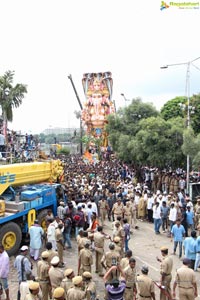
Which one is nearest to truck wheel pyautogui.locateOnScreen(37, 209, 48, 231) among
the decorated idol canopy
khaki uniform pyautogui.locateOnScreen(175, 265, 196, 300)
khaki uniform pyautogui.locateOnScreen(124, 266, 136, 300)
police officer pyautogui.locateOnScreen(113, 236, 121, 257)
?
police officer pyautogui.locateOnScreen(113, 236, 121, 257)

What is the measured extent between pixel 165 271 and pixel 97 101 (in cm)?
5130

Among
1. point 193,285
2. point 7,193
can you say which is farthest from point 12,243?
point 193,285

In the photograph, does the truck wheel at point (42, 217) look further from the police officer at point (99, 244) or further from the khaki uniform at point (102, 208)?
the police officer at point (99, 244)

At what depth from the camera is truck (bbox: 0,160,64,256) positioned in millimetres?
10500

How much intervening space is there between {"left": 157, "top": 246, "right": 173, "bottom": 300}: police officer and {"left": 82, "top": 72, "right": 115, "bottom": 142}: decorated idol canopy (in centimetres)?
4789

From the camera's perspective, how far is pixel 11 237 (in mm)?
10555

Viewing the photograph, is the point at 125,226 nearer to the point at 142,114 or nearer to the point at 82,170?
the point at 82,170

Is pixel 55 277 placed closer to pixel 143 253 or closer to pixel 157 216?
pixel 143 253

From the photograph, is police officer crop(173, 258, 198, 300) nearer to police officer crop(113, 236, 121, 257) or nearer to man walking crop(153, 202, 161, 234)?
police officer crop(113, 236, 121, 257)

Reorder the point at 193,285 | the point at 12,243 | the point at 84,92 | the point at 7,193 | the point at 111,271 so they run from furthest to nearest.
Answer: the point at 84,92, the point at 7,193, the point at 12,243, the point at 111,271, the point at 193,285

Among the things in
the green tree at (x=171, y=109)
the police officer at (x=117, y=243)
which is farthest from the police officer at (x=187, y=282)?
the green tree at (x=171, y=109)

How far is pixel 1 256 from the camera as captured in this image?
7.78 metres

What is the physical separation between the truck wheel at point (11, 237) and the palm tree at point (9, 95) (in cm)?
1449

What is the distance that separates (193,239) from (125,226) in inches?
84.0
